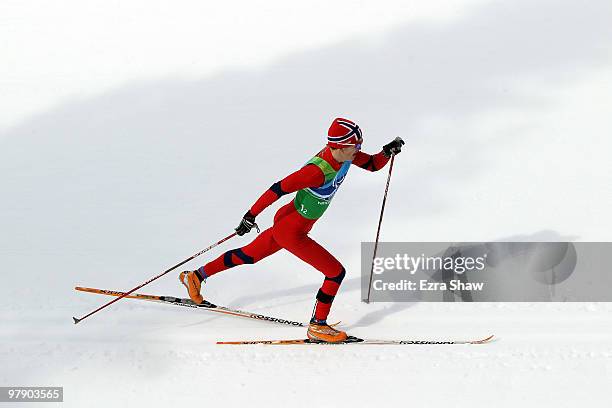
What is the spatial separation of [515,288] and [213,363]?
3.32m

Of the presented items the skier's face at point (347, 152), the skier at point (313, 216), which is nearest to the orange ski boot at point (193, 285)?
the skier at point (313, 216)

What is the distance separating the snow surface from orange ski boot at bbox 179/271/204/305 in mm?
178

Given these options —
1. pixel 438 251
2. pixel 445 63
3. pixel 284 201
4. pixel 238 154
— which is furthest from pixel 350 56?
pixel 438 251

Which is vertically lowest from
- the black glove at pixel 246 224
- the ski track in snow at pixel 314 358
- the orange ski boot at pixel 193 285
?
the ski track in snow at pixel 314 358

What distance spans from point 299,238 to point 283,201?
307cm

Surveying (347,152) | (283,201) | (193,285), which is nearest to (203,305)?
(193,285)

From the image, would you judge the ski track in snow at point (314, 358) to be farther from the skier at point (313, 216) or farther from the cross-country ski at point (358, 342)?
the skier at point (313, 216)

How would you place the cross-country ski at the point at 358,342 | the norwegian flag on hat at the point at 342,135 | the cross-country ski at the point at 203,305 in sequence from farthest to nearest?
the cross-country ski at the point at 203,305
the cross-country ski at the point at 358,342
the norwegian flag on hat at the point at 342,135

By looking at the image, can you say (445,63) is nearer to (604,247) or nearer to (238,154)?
(238,154)

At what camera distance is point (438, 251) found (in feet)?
27.9

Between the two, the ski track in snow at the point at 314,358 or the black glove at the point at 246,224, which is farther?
the black glove at the point at 246,224

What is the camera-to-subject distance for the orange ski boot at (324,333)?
6641mm

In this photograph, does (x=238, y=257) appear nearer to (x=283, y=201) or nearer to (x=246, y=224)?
(x=246, y=224)

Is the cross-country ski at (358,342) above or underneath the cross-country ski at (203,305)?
underneath
